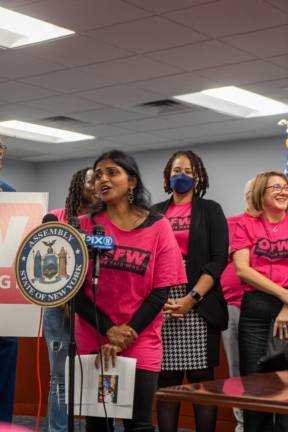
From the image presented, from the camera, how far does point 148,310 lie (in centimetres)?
255

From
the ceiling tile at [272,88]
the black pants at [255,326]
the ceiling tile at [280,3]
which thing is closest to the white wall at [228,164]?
the ceiling tile at [272,88]

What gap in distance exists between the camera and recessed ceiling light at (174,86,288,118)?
316 inches

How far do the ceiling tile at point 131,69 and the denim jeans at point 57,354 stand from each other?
11.6ft

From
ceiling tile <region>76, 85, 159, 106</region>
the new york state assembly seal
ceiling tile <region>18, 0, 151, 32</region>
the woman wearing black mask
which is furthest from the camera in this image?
ceiling tile <region>76, 85, 159, 106</region>

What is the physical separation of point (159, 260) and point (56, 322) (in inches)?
33.6

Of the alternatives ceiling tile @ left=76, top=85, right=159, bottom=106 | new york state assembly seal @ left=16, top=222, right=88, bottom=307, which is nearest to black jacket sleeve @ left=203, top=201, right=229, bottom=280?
new york state assembly seal @ left=16, top=222, right=88, bottom=307

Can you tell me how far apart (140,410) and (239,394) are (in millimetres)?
742

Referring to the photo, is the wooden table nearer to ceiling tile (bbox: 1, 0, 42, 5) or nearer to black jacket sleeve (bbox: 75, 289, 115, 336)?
black jacket sleeve (bbox: 75, 289, 115, 336)

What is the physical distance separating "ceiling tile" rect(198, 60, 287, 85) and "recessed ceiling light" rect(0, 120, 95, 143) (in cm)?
321

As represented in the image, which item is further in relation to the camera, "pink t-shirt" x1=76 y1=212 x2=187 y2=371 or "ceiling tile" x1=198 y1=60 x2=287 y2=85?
"ceiling tile" x1=198 y1=60 x2=287 y2=85

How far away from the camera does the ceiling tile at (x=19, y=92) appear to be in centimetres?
741

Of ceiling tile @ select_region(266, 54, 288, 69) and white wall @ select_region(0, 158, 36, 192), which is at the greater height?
ceiling tile @ select_region(266, 54, 288, 69)

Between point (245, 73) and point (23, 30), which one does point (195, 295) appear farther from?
point (245, 73)

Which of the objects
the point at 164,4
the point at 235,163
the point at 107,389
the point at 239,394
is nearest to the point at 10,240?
the point at 107,389
